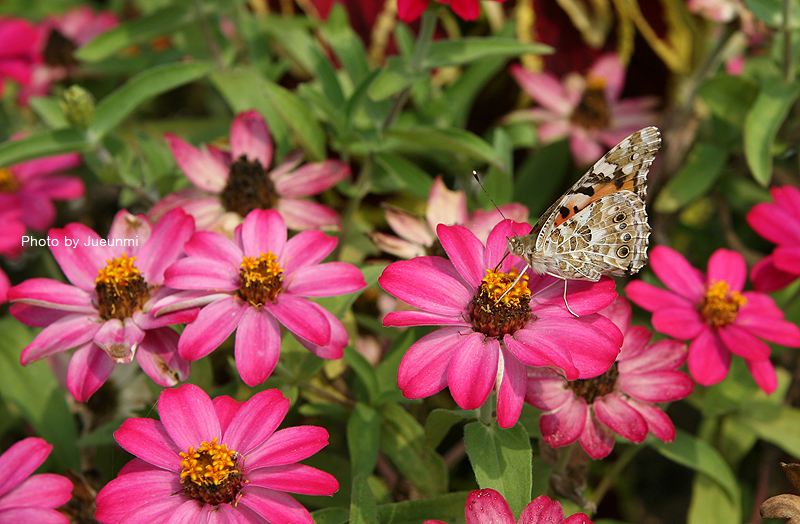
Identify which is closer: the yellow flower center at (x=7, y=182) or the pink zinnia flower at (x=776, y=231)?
the pink zinnia flower at (x=776, y=231)

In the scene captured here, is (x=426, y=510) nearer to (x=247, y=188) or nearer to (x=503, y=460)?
(x=503, y=460)

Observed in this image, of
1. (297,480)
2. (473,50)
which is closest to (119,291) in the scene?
(297,480)

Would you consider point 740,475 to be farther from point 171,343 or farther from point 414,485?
point 171,343

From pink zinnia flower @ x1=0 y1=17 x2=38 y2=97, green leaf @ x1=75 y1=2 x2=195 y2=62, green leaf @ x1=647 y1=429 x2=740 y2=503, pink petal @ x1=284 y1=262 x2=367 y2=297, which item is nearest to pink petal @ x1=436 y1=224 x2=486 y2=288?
pink petal @ x1=284 y1=262 x2=367 y2=297

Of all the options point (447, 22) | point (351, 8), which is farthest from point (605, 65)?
point (351, 8)

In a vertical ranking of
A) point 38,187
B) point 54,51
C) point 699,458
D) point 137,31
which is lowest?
point 699,458

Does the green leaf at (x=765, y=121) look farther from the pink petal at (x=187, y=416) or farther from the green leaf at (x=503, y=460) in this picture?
the pink petal at (x=187, y=416)

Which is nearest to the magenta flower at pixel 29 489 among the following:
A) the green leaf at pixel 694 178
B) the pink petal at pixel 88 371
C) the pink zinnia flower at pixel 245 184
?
the pink petal at pixel 88 371

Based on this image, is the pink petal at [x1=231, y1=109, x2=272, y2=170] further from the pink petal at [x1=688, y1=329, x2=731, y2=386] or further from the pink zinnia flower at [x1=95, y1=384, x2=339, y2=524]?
the pink petal at [x1=688, y1=329, x2=731, y2=386]
